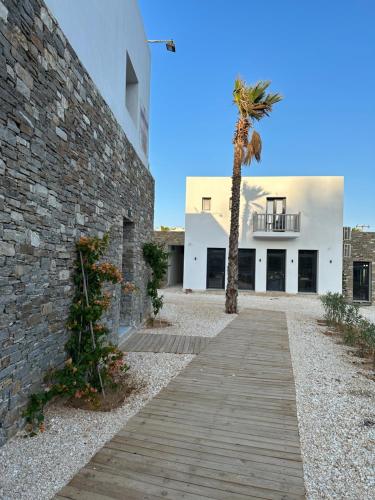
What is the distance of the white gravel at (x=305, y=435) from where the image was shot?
87.9 inches

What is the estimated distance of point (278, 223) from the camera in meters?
15.6

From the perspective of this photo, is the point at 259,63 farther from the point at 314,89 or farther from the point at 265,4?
the point at 314,89

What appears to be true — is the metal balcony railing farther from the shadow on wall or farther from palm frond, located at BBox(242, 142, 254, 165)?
palm frond, located at BBox(242, 142, 254, 165)

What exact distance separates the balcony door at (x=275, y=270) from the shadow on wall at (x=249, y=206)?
143cm

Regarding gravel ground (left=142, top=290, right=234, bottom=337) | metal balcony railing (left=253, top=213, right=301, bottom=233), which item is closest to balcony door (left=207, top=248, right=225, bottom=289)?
metal balcony railing (left=253, top=213, right=301, bottom=233)

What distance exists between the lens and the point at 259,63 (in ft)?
34.2

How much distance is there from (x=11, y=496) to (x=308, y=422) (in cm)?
254

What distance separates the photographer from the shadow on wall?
52.2 ft

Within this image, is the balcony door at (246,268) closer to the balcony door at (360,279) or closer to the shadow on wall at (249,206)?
the shadow on wall at (249,206)

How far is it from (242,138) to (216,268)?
7.73m

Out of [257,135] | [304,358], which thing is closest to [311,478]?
[304,358]

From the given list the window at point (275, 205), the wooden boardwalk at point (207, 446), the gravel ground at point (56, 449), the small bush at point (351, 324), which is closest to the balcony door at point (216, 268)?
the window at point (275, 205)

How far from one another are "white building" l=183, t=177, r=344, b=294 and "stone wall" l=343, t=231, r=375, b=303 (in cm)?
127

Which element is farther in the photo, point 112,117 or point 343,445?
point 112,117
